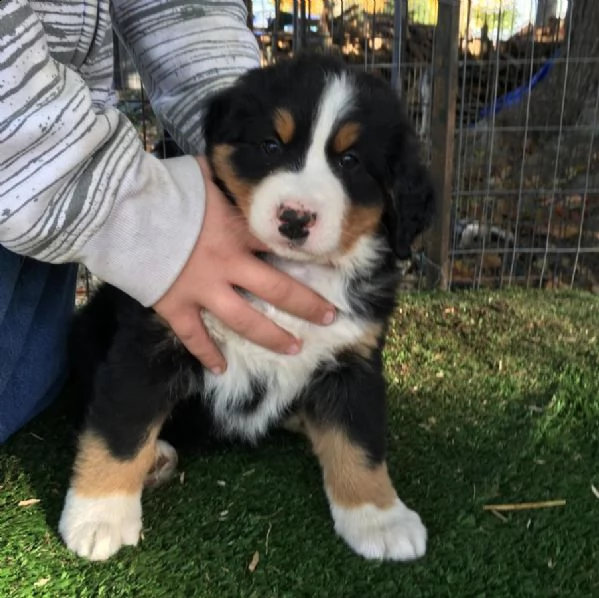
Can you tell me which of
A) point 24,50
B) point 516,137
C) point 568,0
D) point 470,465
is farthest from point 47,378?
point 568,0

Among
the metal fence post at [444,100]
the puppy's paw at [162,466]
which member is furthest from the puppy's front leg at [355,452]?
the metal fence post at [444,100]

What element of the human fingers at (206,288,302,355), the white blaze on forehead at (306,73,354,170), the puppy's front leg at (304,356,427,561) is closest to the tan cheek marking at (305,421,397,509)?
the puppy's front leg at (304,356,427,561)

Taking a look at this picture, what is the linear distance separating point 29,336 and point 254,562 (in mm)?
951

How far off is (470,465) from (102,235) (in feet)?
3.91

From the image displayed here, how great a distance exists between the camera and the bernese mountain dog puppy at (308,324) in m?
1.69

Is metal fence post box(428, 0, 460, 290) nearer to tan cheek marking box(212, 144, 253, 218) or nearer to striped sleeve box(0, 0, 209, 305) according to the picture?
tan cheek marking box(212, 144, 253, 218)

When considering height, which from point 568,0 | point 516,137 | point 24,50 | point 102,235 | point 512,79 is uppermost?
point 24,50

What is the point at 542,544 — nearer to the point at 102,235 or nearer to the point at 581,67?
the point at 102,235

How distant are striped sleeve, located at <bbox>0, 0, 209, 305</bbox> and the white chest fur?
0.24 metres

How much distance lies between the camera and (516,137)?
4.66 metres

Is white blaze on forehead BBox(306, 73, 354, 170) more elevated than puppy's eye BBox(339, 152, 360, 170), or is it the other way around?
white blaze on forehead BBox(306, 73, 354, 170)

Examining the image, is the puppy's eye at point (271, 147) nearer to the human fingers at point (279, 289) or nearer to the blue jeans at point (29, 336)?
the human fingers at point (279, 289)

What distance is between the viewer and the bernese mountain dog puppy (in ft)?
5.54

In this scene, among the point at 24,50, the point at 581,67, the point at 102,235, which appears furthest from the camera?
the point at 581,67
